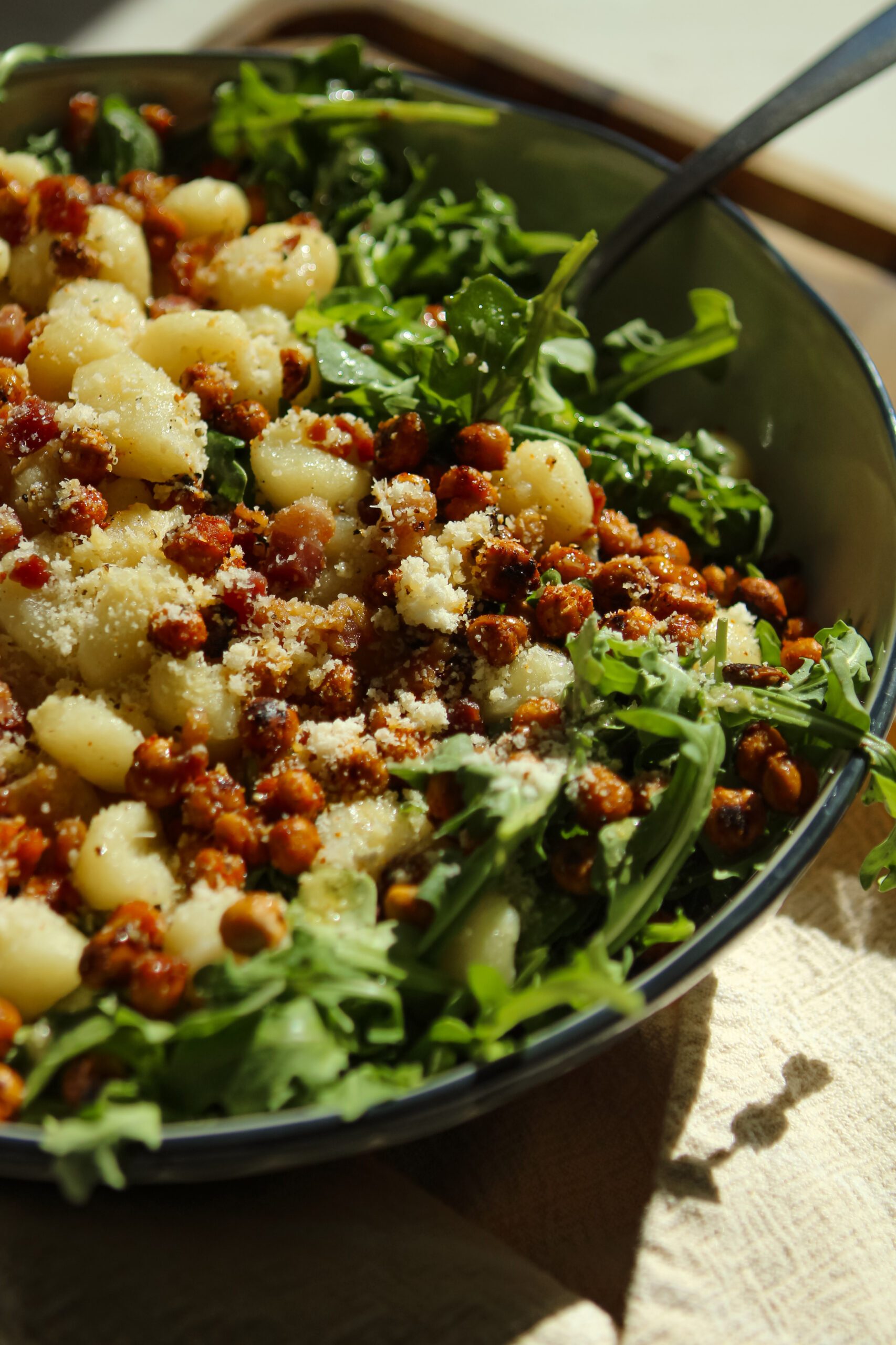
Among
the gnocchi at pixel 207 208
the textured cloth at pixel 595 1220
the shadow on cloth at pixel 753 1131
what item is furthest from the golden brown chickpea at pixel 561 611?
the gnocchi at pixel 207 208

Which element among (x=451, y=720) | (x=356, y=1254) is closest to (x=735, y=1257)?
(x=356, y=1254)

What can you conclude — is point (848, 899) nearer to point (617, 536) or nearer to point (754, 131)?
point (617, 536)

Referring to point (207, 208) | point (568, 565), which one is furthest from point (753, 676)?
point (207, 208)

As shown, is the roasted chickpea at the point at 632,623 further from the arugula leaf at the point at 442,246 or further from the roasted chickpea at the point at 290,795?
the arugula leaf at the point at 442,246

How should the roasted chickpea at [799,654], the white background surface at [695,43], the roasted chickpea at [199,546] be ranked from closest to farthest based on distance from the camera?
the roasted chickpea at [199,546] → the roasted chickpea at [799,654] → the white background surface at [695,43]

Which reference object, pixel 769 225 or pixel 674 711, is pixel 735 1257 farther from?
pixel 769 225
